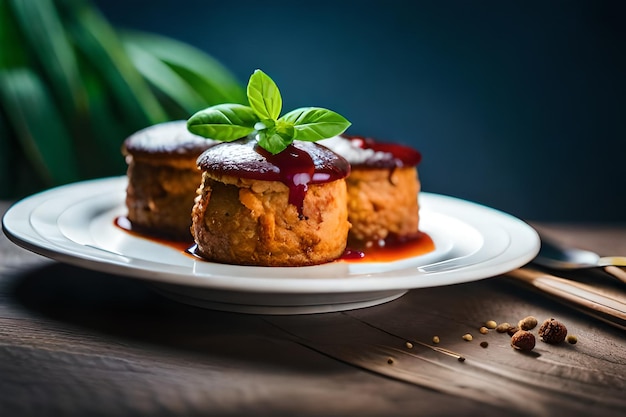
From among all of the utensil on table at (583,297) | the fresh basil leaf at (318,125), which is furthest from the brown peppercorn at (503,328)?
the fresh basil leaf at (318,125)

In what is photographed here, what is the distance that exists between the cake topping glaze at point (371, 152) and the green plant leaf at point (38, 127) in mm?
1875

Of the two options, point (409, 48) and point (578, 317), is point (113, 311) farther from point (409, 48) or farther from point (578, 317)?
point (409, 48)

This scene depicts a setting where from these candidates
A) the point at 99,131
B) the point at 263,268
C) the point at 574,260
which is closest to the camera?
the point at 263,268

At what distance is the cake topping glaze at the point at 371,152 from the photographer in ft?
8.34

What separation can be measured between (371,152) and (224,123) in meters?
0.54

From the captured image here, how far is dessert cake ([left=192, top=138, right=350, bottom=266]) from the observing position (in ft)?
6.82

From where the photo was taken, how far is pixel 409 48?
5.64 meters

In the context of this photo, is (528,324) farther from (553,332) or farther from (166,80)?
(166,80)

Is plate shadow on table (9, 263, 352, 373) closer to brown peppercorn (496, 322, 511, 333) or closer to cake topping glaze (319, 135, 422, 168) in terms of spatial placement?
brown peppercorn (496, 322, 511, 333)

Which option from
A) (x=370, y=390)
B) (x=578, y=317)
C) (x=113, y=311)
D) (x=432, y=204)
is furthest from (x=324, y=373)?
(x=432, y=204)

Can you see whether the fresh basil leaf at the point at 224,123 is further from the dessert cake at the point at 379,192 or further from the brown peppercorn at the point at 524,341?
the brown peppercorn at the point at 524,341

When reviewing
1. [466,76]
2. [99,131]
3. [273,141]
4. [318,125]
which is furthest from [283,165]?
[466,76]

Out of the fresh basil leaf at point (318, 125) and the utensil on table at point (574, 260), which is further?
the utensil on table at point (574, 260)

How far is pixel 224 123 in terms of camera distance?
2.27 meters
